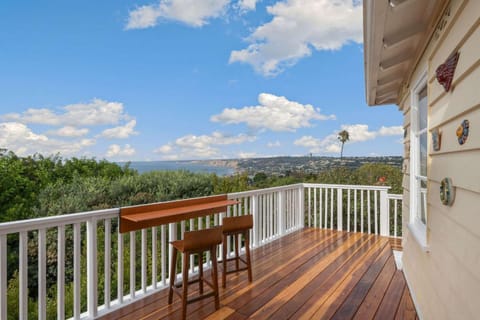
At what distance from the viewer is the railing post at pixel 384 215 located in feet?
16.9

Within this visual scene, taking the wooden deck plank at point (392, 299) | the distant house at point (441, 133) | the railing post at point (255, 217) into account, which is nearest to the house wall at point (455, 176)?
the distant house at point (441, 133)

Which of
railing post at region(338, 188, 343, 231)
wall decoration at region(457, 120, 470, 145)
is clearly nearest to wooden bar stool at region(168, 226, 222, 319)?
wall decoration at region(457, 120, 470, 145)

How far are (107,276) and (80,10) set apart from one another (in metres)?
6.15

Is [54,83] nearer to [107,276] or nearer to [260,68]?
[260,68]

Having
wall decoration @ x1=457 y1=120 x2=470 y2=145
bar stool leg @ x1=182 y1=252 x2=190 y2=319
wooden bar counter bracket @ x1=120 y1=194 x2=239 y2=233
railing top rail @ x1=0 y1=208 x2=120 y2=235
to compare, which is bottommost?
bar stool leg @ x1=182 y1=252 x2=190 y2=319

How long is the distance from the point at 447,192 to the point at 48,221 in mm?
2720

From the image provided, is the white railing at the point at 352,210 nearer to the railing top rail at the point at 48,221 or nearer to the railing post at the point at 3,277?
the railing top rail at the point at 48,221

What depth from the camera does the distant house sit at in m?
1.26

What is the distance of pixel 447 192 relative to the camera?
62.1 inches

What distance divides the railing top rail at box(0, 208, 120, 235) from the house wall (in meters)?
2.57

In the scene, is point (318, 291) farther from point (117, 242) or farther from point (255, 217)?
point (117, 242)

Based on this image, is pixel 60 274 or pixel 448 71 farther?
pixel 60 274

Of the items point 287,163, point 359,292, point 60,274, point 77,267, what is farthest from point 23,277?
point 287,163

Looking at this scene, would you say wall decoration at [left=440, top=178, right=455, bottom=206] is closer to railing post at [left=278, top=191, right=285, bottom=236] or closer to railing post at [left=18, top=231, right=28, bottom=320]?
railing post at [left=18, top=231, right=28, bottom=320]
